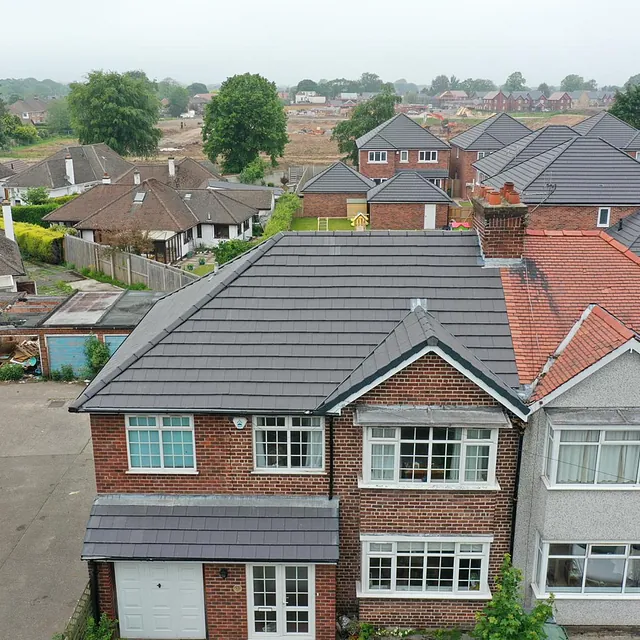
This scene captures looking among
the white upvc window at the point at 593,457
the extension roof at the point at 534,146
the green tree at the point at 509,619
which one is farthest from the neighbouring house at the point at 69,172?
the green tree at the point at 509,619

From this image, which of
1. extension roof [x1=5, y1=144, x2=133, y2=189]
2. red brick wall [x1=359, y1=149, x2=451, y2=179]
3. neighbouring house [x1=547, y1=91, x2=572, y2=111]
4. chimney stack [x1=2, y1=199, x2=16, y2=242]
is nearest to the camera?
chimney stack [x1=2, y1=199, x2=16, y2=242]

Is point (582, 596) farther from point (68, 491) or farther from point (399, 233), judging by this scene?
point (68, 491)

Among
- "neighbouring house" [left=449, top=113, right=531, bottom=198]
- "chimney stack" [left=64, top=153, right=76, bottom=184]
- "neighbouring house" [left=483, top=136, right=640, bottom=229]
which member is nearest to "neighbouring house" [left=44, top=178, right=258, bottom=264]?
"chimney stack" [left=64, top=153, right=76, bottom=184]

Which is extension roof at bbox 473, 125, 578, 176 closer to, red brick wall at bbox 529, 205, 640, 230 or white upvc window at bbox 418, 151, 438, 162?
red brick wall at bbox 529, 205, 640, 230

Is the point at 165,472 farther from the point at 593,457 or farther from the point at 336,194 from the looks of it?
the point at 336,194

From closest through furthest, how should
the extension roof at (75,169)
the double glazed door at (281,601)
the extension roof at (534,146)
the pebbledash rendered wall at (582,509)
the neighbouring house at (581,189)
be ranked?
the pebbledash rendered wall at (582,509) → the double glazed door at (281,601) → the neighbouring house at (581,189) → the extension roof at (534,146) → the extension roof at (75,169)

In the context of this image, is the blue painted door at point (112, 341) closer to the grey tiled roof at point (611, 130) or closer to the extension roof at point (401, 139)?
the grey tiled roof at point (611, 130)

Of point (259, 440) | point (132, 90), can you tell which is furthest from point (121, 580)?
point (132, 90)
